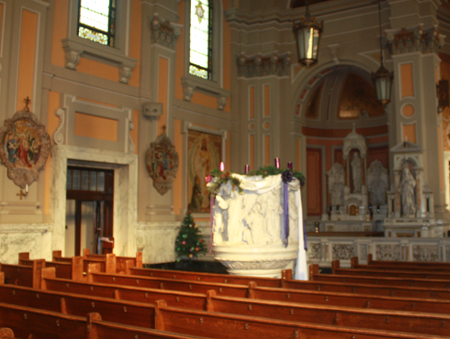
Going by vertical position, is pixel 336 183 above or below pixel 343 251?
above

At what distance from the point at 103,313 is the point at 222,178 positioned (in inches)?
125

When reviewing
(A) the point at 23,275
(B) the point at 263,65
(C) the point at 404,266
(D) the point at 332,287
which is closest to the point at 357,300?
(D) the point at 332,287

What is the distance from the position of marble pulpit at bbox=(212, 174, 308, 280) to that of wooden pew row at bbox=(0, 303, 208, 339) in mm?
3238

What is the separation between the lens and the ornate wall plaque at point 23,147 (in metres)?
8.81

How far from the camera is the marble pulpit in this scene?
645 centimetres

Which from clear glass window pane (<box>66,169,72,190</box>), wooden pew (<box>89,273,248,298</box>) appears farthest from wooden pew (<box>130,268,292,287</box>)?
clear glass window pane (<box>66,169,72,190</box>)

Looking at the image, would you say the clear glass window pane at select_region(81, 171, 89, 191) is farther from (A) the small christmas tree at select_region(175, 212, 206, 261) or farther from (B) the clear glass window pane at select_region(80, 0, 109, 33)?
(B) the clear glass window pane at select_region(80, 0, 109, 33)

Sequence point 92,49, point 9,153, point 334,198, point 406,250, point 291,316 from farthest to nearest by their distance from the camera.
A: point 334,198 < point 92,49 < point 406,250 < point 9,153 < point 291,316

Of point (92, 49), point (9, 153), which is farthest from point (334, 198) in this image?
point (9, 153)

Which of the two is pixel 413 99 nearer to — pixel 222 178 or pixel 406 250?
pixel 406 250

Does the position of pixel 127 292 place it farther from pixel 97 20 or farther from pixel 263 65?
pixel 263 65

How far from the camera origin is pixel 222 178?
6.78 m

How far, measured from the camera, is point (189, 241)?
11914 millimetres

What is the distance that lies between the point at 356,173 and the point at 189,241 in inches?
275
